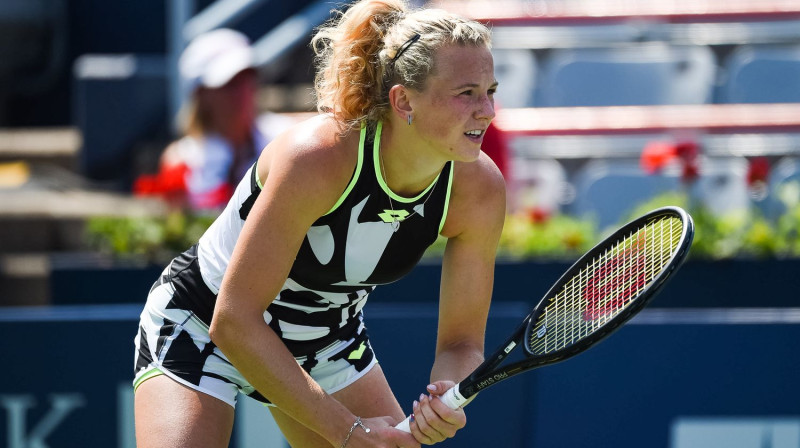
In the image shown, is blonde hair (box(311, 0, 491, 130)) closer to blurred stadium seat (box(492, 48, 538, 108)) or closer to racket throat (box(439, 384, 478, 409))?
racket throat (box(439, 384, 478, 409))

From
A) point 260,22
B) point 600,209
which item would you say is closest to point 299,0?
point 260,22

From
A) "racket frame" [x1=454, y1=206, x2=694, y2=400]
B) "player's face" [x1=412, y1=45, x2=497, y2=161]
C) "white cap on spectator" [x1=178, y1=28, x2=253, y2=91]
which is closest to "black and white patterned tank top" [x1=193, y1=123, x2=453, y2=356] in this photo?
"player's face" [x1=412, y1=45, x2=497, y2=161]

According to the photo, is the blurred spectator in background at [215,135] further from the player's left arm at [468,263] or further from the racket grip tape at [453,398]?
the racket grip tape at [453,398]

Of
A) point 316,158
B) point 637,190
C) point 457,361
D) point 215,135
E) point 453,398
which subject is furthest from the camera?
point 637,190

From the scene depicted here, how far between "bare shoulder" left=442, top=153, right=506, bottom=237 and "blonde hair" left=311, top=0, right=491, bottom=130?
226 mm

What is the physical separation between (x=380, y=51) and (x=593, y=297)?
0.74 meters

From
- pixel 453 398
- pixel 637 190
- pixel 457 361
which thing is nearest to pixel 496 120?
pixel 637 190

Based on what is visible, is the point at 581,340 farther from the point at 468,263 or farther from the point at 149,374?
the point at 149,374

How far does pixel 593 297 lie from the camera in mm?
2633

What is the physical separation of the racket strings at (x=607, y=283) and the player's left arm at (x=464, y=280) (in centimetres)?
16

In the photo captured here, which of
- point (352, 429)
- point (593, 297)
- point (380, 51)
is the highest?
point (380, 51)

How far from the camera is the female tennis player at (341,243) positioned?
90.7 inches

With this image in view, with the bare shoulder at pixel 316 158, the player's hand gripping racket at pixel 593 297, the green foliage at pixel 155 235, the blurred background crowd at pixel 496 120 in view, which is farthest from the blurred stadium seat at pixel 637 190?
the bare shoulder at pixel 316 158

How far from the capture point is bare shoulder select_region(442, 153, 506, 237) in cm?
249
